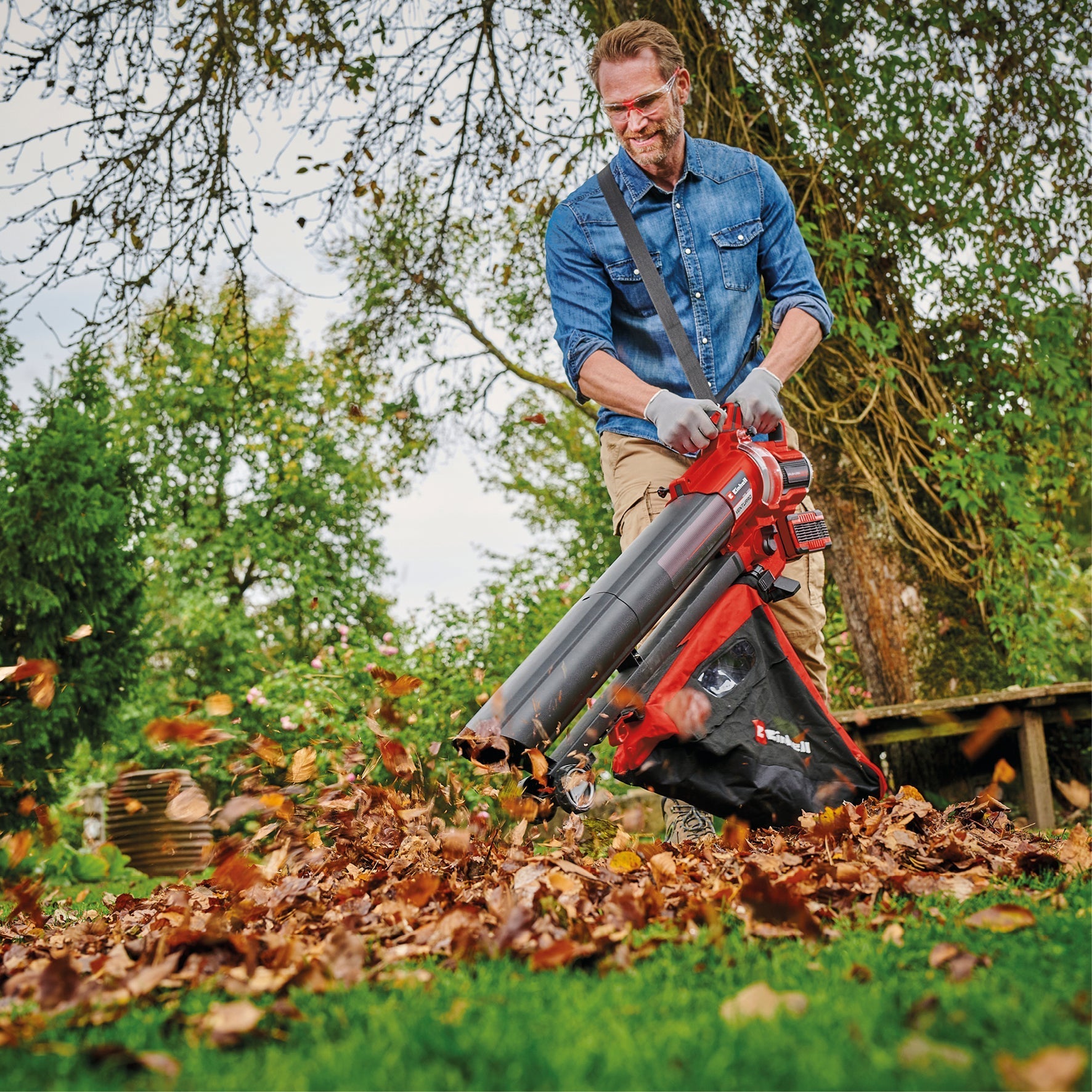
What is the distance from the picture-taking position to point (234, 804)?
7.73ft

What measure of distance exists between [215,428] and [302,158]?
18196 mm

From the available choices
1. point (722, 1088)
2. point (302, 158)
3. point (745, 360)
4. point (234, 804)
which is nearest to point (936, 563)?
point (745, 360)

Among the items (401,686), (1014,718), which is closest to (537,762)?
(401,686)

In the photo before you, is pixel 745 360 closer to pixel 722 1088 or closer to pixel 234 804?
pixel 234 804

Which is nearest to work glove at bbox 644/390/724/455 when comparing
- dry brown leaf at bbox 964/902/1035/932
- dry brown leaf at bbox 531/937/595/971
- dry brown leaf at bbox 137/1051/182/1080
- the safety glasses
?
the safety glasses

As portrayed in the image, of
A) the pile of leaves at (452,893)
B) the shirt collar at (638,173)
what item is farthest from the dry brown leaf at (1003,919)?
the shirt collar at (638,173)

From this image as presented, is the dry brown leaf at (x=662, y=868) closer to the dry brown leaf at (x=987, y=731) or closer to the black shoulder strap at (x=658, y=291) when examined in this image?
the black shoulder strap at (x=658, y=291)

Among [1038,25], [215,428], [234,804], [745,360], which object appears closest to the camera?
[234,804]

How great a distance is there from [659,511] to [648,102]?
1.36m

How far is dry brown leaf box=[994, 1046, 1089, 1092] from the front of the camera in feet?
3.51

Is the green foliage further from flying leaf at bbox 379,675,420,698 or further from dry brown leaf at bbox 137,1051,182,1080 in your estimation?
dry brown leaf at bbox 137,1051,182,1080

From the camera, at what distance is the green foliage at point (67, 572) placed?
8461 millimetres

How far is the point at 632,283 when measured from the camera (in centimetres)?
349

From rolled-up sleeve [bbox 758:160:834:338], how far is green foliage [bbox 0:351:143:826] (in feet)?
20.6
